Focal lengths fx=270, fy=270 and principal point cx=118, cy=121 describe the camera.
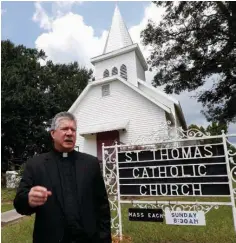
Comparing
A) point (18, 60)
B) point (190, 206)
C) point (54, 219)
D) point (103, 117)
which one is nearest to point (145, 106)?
point (103, 117)

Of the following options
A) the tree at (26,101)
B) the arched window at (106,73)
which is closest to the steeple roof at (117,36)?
the arched window at (106,73)

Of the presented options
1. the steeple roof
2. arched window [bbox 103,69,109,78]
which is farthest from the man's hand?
the steeple roof

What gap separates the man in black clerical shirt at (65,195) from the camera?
87.0 inches

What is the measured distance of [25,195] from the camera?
214 centimetres

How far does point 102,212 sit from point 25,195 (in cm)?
74

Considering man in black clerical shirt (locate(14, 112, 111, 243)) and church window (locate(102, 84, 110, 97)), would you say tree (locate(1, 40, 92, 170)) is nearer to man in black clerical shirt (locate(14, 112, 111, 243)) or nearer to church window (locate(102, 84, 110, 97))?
church window (locate(102, 84, 110, 97))

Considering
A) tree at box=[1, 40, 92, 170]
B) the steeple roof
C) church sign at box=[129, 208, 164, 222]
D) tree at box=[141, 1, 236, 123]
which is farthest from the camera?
tree at box=[1, 40, 92, 170]

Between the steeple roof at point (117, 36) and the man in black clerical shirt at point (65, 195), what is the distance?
19.7 metres

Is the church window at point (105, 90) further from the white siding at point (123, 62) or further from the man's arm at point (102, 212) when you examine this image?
the man's arm at point (102, 212)

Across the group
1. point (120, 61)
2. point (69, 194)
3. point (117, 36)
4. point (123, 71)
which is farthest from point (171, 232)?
point (117, 36)

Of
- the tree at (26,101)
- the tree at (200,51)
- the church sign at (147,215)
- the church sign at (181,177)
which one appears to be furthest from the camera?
the tree at (26,101)

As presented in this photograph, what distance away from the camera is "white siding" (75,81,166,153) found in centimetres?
1486

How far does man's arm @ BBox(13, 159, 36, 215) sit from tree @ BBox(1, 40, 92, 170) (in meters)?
22.1

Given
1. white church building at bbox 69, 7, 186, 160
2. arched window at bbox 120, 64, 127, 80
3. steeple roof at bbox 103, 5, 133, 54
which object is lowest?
white church building at bbox 69, 7, 186, 160
